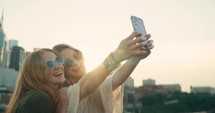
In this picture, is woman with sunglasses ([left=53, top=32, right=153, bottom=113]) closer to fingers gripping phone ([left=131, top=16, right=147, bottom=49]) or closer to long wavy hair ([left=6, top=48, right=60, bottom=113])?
fingers gripping phone ([left=131, top=16, right=147, bottom=49])

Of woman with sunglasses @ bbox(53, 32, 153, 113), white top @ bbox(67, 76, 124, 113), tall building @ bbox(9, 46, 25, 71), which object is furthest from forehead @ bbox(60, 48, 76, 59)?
tall building @ bbox(9, 46, 25, 71)

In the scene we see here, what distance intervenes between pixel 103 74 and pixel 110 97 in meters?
0.48

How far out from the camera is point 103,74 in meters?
2.86

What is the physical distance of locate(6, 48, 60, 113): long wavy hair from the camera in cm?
278

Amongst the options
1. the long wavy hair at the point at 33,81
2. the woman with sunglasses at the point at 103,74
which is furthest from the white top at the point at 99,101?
the long wavy hair at the point at 33,81

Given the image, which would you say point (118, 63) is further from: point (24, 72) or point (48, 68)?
point (24, 72)

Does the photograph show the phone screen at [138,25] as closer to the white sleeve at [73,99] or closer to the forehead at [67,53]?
the white sleeve at [73,99]

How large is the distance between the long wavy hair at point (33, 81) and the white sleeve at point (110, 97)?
0.55m

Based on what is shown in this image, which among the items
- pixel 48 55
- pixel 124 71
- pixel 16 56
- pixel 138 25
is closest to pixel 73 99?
pixel 48 55

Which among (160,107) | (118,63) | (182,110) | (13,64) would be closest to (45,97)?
(118,63)

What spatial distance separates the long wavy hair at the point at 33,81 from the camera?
2781mm

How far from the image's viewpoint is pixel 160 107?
305ft

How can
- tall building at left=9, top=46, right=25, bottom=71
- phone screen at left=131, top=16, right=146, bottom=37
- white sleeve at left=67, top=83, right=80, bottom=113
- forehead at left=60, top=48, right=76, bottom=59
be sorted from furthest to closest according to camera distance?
tall building at left=9, top=46, right=25, bottom=71
forehead at left=60, top=48, right=76, bottom=59
white sleeve at left=67, top=83, right=80, bottom=113
phone screen at left=131, top=16, right=146, bottom=37

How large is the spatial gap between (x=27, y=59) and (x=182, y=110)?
103756mm
